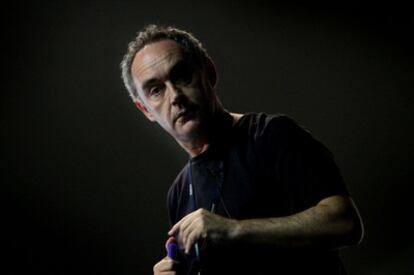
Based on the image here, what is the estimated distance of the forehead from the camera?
49.6 inches

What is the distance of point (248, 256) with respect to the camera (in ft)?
3.11

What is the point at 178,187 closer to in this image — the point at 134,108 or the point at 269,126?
Answer: the point at 269,126

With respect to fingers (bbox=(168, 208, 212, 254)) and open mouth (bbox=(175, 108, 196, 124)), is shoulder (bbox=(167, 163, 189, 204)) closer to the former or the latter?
open mouth (bbox=(175, 108, 196, 124))

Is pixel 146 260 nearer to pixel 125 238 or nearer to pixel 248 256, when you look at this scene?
pixel 125 238

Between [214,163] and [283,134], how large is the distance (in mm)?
237

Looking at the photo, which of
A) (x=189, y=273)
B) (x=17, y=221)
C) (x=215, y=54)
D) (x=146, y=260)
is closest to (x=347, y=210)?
(x=189, y=273)

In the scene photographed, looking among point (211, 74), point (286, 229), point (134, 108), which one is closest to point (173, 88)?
point (211, 74)

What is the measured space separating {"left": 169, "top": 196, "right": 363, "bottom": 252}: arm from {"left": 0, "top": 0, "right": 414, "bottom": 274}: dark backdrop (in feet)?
5.50

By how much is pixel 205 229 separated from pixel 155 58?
2.06 ft

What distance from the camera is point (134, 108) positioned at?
248 centimetres

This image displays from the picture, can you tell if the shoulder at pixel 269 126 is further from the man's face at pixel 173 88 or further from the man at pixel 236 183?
the man's face at pixel 173 88

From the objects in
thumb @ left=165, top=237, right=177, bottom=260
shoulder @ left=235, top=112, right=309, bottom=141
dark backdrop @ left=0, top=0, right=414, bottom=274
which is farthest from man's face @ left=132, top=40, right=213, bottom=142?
dark backdrop @ left=0, top=0, right=414, bottom=274

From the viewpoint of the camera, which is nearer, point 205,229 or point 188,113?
point 205,229

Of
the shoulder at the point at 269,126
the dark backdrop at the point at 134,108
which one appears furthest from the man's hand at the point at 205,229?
the dark backdrop at the point at 134,108
